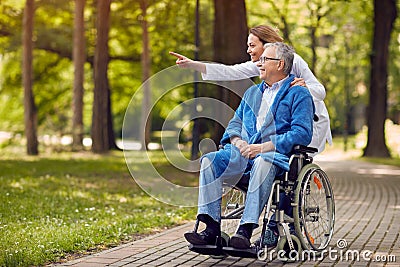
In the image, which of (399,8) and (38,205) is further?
(399,8)

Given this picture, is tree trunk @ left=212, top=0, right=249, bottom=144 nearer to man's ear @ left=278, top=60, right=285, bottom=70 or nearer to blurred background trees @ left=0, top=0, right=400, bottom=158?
blurred background trees @ left=0, top=0, right=400, bottom=158

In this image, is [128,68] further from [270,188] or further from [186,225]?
[270,188]

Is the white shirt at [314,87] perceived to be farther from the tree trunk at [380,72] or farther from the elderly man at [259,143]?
the tree trunk at [380,72]

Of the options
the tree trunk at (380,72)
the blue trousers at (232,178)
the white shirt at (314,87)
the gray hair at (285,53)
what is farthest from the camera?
the tree trunk at (380,72)

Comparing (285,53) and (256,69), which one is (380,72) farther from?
(285,53)

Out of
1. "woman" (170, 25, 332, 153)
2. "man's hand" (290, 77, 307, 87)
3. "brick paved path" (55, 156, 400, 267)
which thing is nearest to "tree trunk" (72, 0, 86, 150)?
"brick paved path" (55, 156, 400, 267)

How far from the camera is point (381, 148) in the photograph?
90.8 feet

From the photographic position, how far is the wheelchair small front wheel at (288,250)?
265 inches

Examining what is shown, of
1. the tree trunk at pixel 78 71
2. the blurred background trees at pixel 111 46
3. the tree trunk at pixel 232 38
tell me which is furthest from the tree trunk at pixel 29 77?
the tree trunk at pixel 232 38

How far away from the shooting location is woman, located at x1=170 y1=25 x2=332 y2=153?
7184 millimetres

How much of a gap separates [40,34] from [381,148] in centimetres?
1265

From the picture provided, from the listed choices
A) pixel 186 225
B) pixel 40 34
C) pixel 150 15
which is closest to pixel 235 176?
pixel 186 225

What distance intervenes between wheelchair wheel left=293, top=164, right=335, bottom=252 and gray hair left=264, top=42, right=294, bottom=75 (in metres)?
0.79

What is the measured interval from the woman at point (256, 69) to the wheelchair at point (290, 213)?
30 cm
